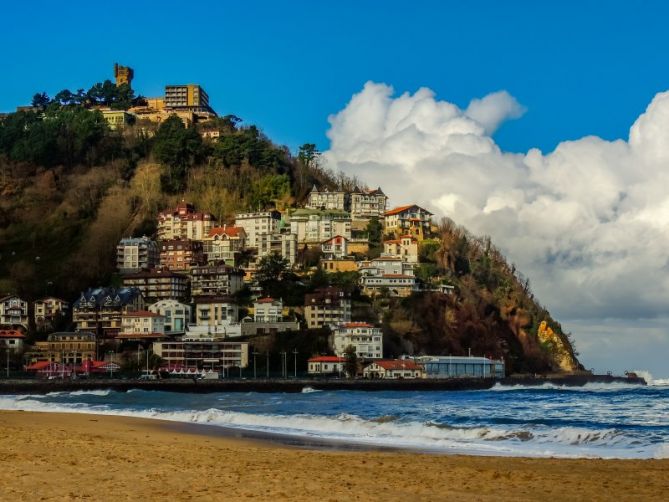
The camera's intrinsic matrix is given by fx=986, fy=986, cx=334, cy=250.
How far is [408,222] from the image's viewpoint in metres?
140

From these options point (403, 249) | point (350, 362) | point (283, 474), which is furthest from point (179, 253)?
point (283, 474)

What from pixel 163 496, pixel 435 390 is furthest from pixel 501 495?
pixel 435 390

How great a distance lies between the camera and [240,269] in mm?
126188

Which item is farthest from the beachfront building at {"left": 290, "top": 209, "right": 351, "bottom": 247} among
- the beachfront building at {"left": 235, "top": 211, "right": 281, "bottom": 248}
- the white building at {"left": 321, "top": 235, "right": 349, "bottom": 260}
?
the beachfront building at {"left": 235, "top": 211, "right": 281, "bottom": 248}

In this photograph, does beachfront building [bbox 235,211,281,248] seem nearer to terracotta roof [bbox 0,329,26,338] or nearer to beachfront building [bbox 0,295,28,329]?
beachfront building [bbox 0,295,28,329]

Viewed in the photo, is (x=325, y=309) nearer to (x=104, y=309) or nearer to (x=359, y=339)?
(x=359, y=339)

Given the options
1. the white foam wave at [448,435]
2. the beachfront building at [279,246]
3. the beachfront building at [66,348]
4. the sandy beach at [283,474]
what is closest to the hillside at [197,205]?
the beachfront building at [279,246]

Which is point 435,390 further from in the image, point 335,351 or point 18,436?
point 18,436

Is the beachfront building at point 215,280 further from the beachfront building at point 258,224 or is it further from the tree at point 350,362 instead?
the tree at point 350,362

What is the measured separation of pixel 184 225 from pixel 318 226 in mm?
19078

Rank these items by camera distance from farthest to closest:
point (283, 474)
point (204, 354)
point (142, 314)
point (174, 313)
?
point (174, 313) → point (142, 314) → point (204, 354) → point (283, 474)

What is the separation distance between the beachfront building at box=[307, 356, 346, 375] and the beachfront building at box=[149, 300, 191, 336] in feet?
64.2

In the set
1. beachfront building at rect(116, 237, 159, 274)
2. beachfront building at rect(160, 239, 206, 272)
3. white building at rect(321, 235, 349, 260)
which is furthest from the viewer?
beachfront building at rect(116, 237, 159, 274)

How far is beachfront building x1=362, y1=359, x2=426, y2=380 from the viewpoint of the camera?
104750 millimetres
